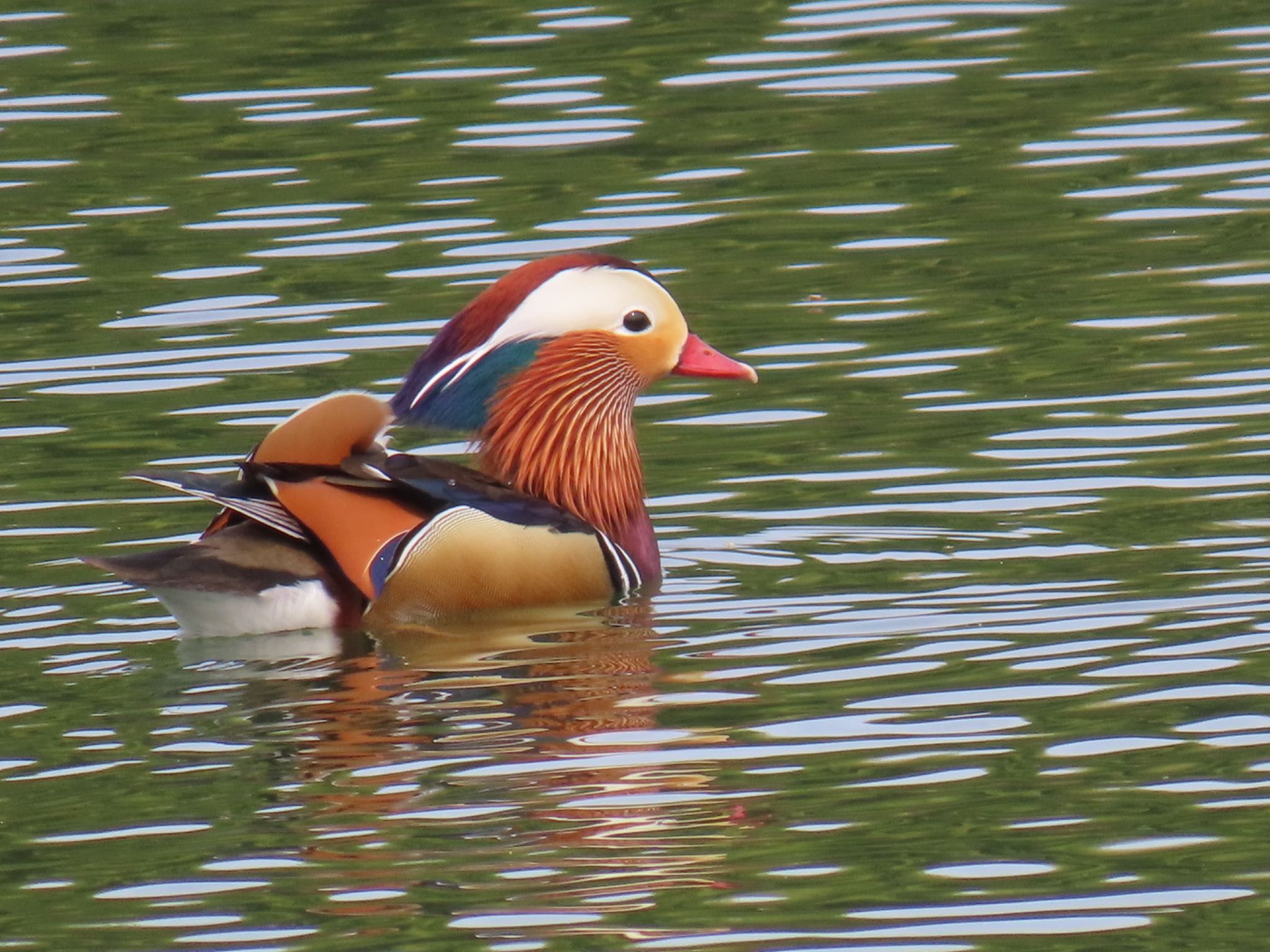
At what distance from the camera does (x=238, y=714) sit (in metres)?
7.70

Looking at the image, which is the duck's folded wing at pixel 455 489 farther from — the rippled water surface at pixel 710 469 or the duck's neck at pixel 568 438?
the rippled water surface at pixel 710 469

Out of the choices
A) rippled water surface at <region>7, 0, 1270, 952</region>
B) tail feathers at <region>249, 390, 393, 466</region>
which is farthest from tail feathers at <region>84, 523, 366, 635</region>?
tail feathers at <region>249, 390, 393, 466</region>

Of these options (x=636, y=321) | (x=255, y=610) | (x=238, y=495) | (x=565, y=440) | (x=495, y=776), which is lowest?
(x=495, y=776)

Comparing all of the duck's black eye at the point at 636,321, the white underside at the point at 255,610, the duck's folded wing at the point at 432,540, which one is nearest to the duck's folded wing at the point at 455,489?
the duck's folded wing at the point at 432,540

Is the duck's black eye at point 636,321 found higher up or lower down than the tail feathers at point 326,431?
higher up

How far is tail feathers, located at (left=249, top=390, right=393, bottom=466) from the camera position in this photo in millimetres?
8758

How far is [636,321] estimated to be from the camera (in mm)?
9844

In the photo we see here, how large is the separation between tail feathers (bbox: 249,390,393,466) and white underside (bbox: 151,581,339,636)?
41cm

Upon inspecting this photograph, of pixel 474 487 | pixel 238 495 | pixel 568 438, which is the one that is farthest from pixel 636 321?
pixel 238 495

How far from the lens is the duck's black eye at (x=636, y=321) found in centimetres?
983

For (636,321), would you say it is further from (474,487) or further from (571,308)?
(474,487)

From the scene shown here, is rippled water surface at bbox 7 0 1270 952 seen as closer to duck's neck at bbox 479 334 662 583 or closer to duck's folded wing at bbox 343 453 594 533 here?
duck's neck at bbox 479 334 662 583

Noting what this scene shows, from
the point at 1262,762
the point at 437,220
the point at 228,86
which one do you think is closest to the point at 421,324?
the point at 437,220

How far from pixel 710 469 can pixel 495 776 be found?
3.75 metres
